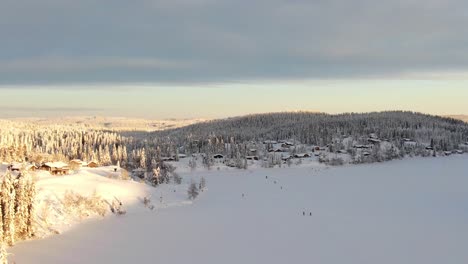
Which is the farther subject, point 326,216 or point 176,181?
point 176,181

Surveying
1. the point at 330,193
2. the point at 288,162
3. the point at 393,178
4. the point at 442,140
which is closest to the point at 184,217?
the point at 330,193

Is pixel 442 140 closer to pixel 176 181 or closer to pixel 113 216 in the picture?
pixel 176 181

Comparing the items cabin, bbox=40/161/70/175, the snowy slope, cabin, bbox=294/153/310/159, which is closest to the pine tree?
the snowy slope

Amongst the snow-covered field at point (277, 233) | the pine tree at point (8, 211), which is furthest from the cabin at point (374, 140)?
the pine tree at point (8, 211)

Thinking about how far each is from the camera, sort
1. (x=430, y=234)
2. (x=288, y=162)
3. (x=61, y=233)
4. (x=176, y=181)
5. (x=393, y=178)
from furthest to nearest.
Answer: (x=288, y=162) < (x=393, y=178) < (x=176, y=181) < (x=61, y=233) < (x=430, y=234)

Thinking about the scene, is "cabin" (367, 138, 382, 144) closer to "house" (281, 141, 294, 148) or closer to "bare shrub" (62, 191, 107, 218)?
"house" (281, 141, 294, 148)

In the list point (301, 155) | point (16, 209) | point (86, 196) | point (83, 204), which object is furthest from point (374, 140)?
point (16, 209)

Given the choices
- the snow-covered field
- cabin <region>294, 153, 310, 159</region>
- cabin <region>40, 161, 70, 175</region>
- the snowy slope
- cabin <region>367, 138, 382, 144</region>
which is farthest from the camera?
cabin <region>367, 138, 382, 144</region>

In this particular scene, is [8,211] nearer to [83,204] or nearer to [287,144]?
[83,204]
